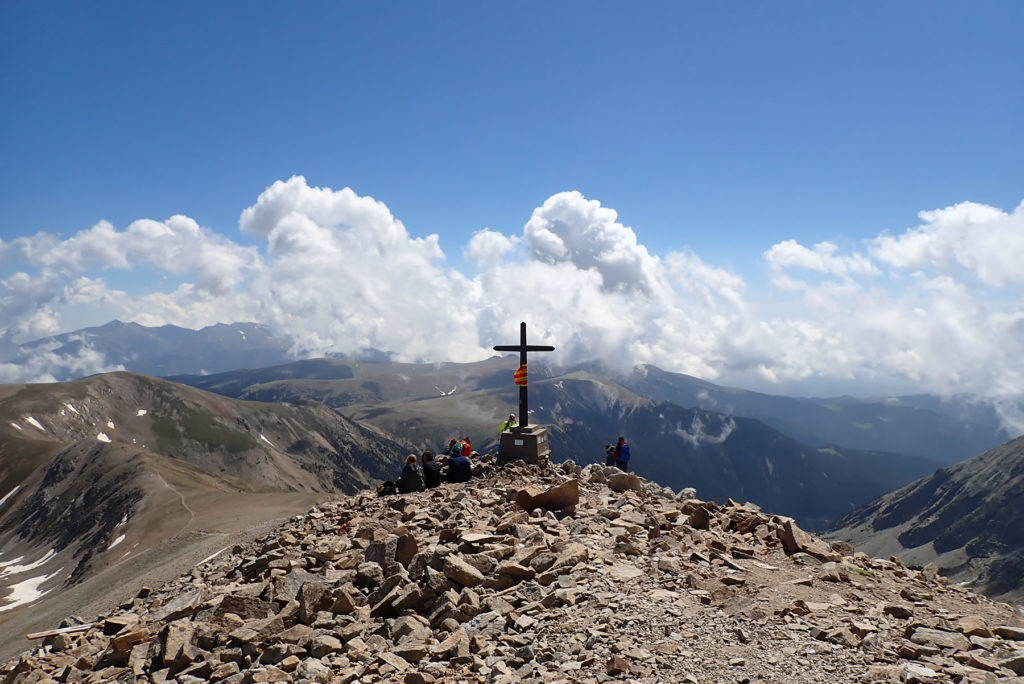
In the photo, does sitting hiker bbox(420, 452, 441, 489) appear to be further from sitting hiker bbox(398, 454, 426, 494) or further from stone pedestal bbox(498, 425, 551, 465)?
stone pedestal bbox(498, 425, 551, 465)

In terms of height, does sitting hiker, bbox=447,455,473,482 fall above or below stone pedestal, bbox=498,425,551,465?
below

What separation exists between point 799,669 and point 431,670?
5.20 m

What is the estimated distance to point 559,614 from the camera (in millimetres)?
10414

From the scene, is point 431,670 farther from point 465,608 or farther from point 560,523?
point 560,523

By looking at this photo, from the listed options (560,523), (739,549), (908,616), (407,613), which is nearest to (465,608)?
(407,613)

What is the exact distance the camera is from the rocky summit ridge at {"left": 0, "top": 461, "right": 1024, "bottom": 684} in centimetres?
876

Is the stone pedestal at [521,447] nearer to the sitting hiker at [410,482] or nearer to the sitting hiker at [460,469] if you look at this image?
the sitting hiker at [460,469]

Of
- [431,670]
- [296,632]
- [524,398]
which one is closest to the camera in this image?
[431,670]

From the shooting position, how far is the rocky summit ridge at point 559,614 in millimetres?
8758

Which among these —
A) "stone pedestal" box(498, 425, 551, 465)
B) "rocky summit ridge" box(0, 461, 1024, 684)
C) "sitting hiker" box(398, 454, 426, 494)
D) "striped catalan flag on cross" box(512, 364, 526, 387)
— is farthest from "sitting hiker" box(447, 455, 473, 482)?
"rocky summit ridge" box(0, 461, 1024, 684)

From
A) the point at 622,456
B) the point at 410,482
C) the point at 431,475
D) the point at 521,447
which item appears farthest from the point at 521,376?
the point at 410,482

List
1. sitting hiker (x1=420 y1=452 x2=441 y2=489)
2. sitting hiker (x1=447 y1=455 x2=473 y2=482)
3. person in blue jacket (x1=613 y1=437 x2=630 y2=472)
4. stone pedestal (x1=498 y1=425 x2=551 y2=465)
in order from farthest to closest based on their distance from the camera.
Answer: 1. person in blue jacket (x1=613 y1=437 x2=630 y2=472)
2. stone pedestal (x1=498 y1=425 x2=551 y2=465)
3. sitting hiker (x1=447 y1=455 x2=473 y2=482)
4. sitting hiker (x1=420 y1=452 x2=441 y2=489)

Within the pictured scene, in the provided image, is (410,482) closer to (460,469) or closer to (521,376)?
(460,469)

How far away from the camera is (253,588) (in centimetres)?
1370
